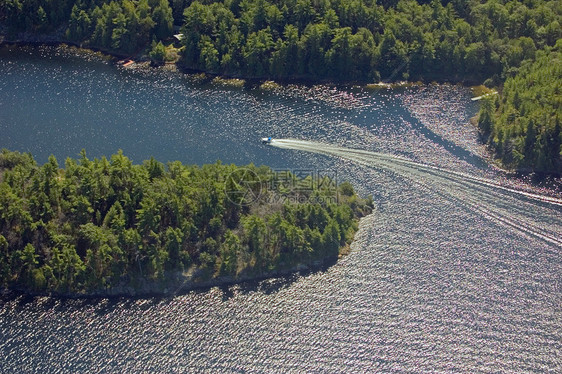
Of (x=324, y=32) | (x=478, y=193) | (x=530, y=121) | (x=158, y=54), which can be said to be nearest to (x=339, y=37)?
(x=324, y=32)

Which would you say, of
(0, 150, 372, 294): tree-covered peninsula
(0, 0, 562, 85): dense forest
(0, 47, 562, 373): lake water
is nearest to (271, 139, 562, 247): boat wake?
(0, 47, 562, 373): lake water

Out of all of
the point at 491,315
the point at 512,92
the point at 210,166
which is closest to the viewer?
the point at 491,315

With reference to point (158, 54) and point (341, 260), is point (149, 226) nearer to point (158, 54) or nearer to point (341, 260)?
point (341, 260)

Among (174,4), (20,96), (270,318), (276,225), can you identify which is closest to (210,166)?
(276,225)

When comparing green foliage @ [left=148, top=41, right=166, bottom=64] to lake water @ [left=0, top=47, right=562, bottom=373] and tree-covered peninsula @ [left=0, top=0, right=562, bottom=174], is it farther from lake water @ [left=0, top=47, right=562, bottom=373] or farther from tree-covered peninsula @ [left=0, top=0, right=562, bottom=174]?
lake water @ [left=0, top=47, right=562, bottom=373]

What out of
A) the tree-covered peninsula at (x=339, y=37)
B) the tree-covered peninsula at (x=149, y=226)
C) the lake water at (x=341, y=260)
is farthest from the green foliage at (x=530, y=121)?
the tree-covered peninsula at (x=149, y=226)

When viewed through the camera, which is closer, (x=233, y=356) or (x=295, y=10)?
(x=233, y=356)

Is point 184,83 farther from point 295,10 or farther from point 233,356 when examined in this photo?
point 233,356
